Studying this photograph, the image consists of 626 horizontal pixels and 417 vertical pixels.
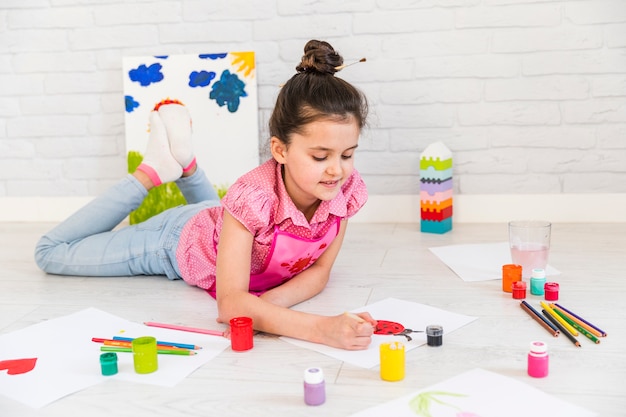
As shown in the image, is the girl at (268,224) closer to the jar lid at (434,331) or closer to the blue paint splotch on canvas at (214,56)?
the jar lid at (434,331)

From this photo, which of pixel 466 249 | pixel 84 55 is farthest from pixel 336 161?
pixel 84 55

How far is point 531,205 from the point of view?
234 centimetres

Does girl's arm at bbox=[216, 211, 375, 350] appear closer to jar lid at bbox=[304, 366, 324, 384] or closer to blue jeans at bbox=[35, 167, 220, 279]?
jar lid at bbox=[304, 366, 324, 384]

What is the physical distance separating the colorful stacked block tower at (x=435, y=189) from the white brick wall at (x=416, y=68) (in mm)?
113

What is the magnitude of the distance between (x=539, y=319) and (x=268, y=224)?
1.84 feet

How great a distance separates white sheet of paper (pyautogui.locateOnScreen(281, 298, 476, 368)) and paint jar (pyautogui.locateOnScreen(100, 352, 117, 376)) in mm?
312

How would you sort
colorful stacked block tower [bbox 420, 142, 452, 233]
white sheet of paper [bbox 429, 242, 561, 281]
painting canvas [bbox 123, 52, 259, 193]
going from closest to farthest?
white sheet of paper [bbox 429, 242, 561, 281] < colorful stacked block tower [bbox 420, 142, 452, 233] < painting canvas [bbox 123, 52, 259, 193]

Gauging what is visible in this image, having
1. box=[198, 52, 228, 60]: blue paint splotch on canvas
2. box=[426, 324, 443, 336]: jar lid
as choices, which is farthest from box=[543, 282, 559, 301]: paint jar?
box=[198, 52, 228, 60]: blue paint splotch on canvas

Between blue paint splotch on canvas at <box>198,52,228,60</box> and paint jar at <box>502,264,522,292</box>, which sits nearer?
paint jar at <box>502,264,522,292</box>

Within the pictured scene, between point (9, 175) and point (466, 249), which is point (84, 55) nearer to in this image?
point (9, 175)

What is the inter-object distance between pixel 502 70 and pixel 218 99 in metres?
0.90

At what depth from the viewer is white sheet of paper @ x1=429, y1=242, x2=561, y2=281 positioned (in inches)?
69.4

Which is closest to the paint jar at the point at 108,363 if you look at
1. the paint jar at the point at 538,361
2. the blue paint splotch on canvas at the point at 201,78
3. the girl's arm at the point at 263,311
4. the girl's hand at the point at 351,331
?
the girl's arm at the point at 263,311

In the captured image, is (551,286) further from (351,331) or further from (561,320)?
(351,331)
